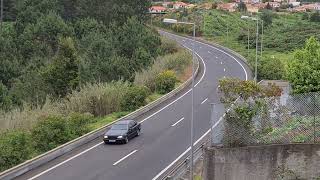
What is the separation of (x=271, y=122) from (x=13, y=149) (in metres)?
12.9

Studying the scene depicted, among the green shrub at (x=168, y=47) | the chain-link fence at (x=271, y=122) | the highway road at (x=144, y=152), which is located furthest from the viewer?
the green shrub at (x=168, y=47)

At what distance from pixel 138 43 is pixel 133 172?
42.9 m

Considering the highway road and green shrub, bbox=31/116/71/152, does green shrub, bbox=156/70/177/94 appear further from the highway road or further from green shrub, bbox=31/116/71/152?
green shrub, bbox=31/116/71/152

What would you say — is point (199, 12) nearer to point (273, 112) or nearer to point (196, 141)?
point (196, 141)

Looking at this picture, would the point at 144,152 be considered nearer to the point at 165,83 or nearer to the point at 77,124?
the point at 77,124

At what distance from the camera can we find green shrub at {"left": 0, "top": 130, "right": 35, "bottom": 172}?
26328mm

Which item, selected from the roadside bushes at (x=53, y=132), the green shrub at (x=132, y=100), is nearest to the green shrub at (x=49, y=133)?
the roadside bushes at (x=53, y=132)

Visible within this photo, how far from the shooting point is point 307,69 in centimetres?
3531

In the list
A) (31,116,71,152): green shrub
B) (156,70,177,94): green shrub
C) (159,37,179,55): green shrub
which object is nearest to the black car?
(31,116,71,152): green shrub

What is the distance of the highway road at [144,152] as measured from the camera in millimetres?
26297

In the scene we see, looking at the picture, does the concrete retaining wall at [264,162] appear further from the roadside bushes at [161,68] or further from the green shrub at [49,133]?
the roadside bushes at [161,68]

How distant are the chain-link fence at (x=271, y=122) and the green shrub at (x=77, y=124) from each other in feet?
43.8

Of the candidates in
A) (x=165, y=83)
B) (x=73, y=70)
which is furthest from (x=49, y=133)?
(x=165, y=83)

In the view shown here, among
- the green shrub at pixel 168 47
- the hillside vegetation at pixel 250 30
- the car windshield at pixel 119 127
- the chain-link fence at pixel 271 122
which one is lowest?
the hillside vegetation at pixel 250 30
